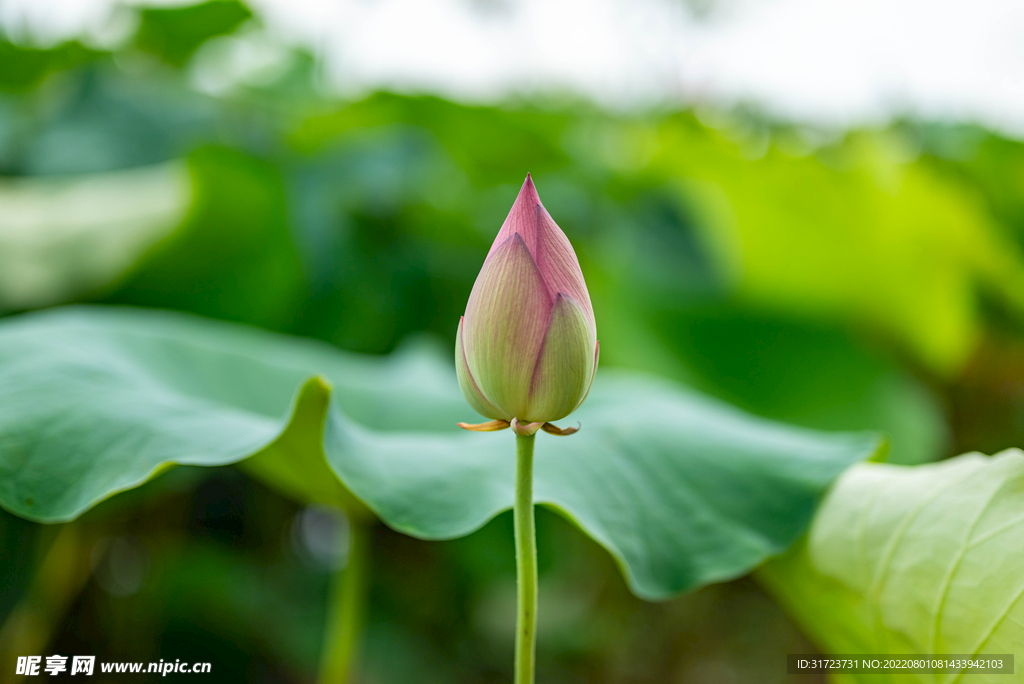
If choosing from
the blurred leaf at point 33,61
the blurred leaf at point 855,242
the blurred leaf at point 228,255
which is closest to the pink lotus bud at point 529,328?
the blurred leaf at point 228,255

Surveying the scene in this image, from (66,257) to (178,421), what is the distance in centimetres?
54

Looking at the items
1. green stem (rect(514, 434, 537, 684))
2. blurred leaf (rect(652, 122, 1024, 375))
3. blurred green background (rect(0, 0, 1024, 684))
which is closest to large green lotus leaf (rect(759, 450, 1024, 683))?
green stem (rect(514, 434, 537, 684))

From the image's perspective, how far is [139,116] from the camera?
1.36 meters

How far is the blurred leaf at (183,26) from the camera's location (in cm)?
151

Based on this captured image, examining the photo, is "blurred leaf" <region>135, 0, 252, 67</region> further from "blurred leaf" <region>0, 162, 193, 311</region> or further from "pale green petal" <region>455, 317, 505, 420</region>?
"pale green petal" <region>455, 317, 505, 420</region>

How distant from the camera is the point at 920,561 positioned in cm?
43

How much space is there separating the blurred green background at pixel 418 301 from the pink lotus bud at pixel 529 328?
→ 0.67 metres

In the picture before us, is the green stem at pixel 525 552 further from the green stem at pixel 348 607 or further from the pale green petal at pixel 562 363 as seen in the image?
the green stem at pixel 348 607

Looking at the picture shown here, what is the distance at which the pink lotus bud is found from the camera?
290mm

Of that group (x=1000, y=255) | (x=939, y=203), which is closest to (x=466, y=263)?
(x=939, y=203)

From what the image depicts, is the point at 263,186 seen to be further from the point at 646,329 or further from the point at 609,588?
the point at 609,588

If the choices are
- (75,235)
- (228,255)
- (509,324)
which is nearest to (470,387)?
(509,324)

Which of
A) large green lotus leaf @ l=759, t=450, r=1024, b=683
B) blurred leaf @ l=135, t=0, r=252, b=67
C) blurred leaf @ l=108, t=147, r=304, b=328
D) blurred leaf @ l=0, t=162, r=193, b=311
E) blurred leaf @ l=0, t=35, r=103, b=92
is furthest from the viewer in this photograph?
blurred leaf @ l=135, t=0, r=252, b=67

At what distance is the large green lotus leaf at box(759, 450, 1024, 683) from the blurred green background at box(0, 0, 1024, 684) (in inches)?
20.2
